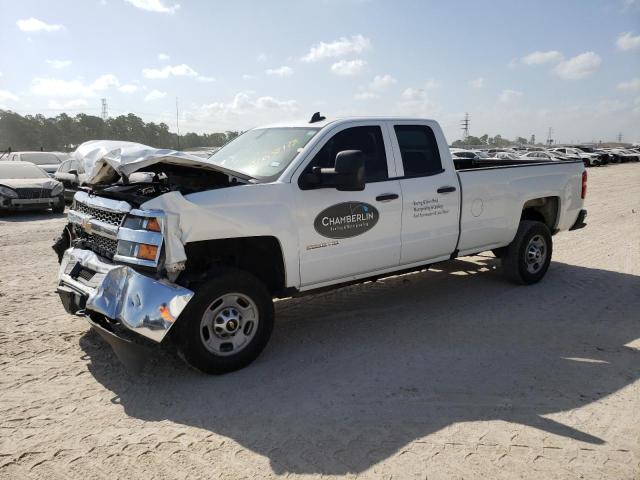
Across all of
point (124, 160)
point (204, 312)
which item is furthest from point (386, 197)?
point (124, 160)

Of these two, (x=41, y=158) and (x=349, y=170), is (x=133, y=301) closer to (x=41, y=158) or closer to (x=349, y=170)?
(x=349, y=170)

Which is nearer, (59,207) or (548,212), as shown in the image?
(548,212)

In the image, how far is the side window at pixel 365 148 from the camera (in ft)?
15.4

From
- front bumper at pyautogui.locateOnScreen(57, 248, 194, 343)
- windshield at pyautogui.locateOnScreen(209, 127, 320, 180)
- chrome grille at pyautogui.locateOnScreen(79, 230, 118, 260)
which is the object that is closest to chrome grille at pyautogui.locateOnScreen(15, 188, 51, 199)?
windshield at pyautogui.locateOnScreen(209, 127, 320, 180)

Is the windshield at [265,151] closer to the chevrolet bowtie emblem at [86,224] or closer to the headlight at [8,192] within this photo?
the chevrolet bowtie emblem at [86,224]

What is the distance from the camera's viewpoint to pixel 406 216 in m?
5.08

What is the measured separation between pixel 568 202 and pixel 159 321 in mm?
5741

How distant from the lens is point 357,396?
3.75 metres

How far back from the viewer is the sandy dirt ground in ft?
9.84

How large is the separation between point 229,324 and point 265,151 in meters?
1.77

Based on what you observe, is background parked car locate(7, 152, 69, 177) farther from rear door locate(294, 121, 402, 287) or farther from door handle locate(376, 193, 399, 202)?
door handle locate(376, 193, 399, 202)

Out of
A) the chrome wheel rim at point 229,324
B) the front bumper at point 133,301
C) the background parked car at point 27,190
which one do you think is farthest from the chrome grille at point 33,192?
the chrome wheel rim at point 229,324

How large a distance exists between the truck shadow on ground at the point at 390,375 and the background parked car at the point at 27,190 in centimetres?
1043

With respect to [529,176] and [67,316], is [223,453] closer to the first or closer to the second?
[67,316]
